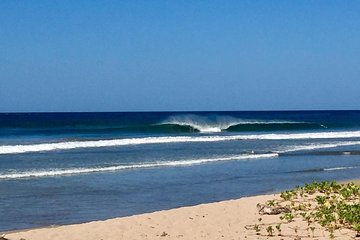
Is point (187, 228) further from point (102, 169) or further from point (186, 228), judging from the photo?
point (102, 169)

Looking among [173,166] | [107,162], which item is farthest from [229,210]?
[107,162]

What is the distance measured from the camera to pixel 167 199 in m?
12.9

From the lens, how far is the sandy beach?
8992 mm

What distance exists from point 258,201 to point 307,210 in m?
1.35

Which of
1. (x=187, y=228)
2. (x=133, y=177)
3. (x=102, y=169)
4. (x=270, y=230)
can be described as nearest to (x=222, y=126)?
(x=102, y=169)

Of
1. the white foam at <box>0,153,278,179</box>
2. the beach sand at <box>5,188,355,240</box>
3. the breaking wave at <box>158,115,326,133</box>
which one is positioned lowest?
the beach sand at <box>5,188,355,240</box>

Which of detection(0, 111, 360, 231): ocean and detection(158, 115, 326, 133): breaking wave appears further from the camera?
detection(158, 115, 326, 133): breaking wave

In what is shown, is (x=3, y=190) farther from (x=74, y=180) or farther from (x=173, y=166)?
(x=173, y=166)

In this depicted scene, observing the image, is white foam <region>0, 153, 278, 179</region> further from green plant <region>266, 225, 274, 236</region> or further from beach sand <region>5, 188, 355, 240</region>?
green plant <region>266, 225, 274, 236</region>

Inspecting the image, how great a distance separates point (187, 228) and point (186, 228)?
16 mm

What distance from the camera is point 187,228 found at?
9648 mm

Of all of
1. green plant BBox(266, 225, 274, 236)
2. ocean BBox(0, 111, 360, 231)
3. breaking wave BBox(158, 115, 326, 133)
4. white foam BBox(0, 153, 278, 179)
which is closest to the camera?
green plant BBox(266, 225, 274, 236)

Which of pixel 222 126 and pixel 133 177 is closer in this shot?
pixel 133 177

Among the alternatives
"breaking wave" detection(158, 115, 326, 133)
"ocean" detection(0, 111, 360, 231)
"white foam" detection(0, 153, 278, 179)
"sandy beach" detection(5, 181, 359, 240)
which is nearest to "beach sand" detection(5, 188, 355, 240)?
"sandy beach" detection(5, 181, 359, 240)
